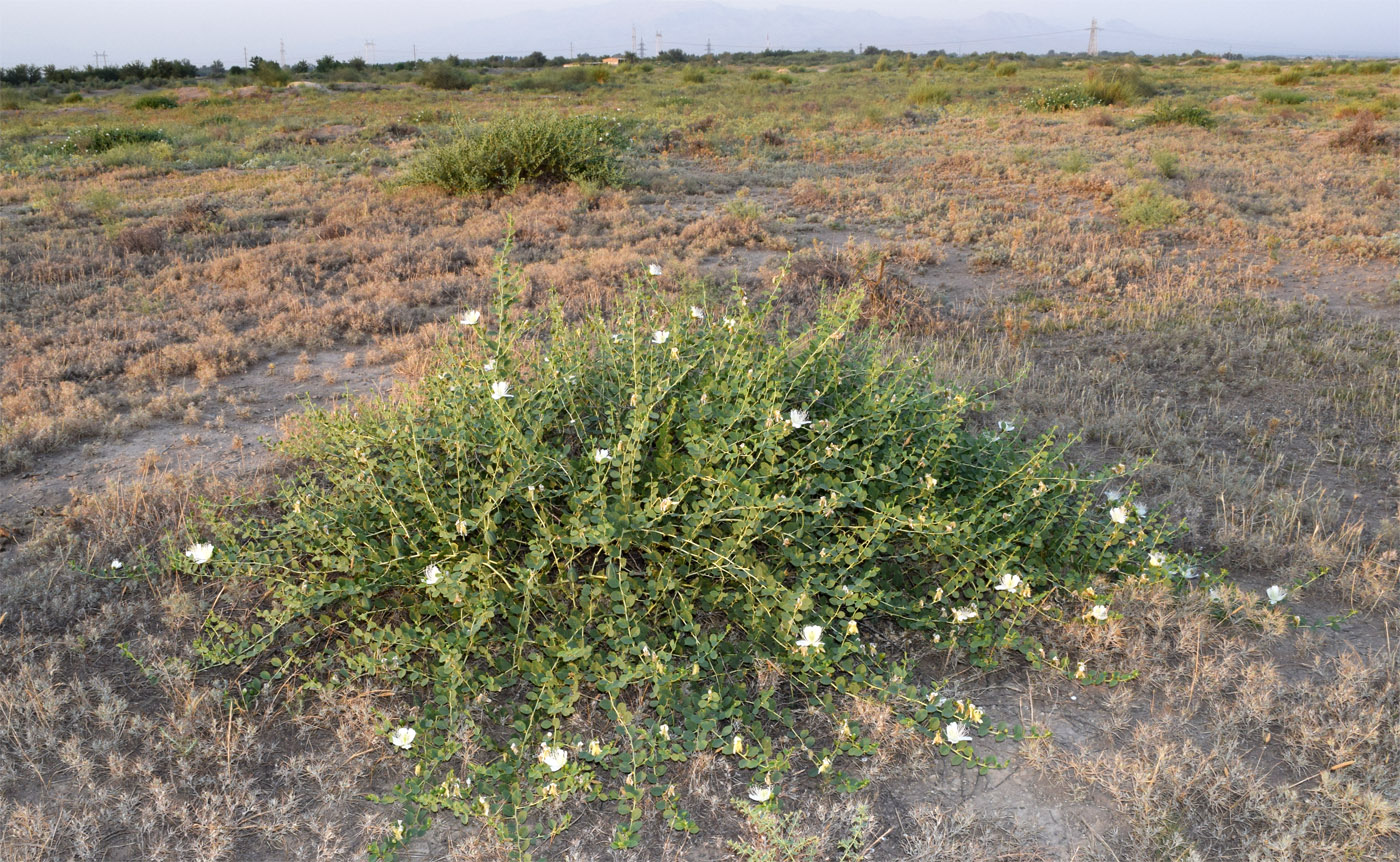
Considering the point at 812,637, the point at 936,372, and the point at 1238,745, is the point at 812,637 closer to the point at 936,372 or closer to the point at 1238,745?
the point at 1238,745

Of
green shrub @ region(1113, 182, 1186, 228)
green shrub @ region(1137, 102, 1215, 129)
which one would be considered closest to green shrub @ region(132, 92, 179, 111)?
green shrub @ region(1137, 102, 1215, 129)

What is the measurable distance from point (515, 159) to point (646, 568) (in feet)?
30.9

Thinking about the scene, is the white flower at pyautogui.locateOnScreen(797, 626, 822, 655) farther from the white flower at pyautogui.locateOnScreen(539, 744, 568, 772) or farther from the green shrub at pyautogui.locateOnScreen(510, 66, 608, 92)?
the green shrub at pyautogui.locateOnScreen(510, 66, 608, 92)

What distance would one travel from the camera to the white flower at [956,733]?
2384 mm

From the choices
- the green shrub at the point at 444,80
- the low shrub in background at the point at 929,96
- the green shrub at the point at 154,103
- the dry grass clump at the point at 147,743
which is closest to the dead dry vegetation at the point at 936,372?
the dry grass clump at the point at 147,743

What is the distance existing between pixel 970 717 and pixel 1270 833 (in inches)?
30.3

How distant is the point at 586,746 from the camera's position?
2.54m

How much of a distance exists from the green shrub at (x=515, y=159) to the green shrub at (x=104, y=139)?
27.9 feet

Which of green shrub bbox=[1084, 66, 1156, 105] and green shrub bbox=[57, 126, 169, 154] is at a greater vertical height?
green shrub bbox=[1084, 66, 1156, 105]

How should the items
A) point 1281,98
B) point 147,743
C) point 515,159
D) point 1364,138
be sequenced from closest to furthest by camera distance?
point 147,743
point 515,159
point 1364,138
point 1281,98

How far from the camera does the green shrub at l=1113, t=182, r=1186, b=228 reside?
9516 mm

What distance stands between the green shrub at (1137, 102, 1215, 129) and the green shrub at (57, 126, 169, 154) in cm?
1983

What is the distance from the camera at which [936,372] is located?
518 centimetres

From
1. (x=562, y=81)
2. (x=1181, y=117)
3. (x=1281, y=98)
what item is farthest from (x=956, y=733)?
(x=562, y=81)
